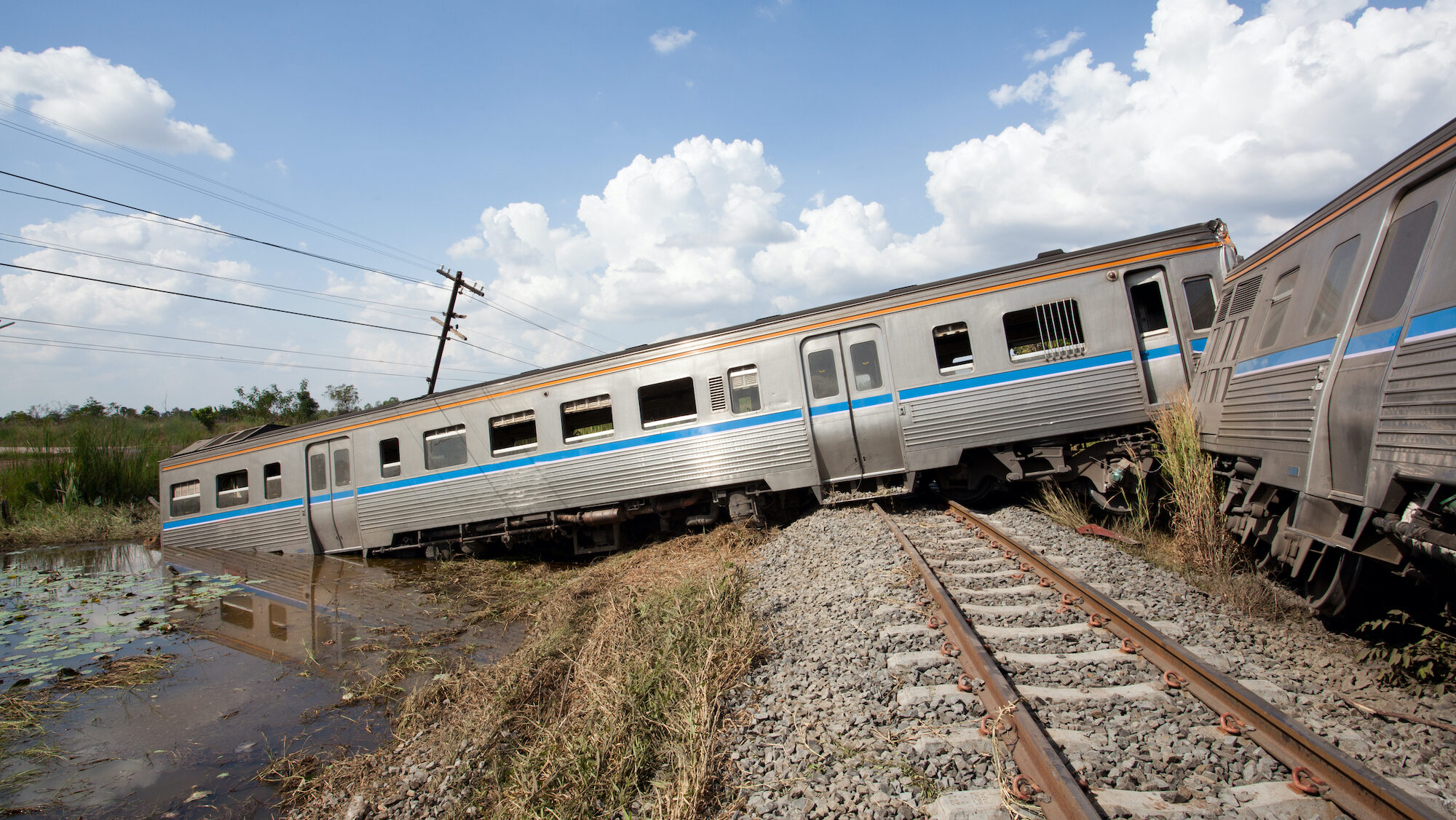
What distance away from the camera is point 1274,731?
2844 millimetres

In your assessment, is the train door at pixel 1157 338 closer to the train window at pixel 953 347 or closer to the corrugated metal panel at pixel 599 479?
the train window at pixel 953 347

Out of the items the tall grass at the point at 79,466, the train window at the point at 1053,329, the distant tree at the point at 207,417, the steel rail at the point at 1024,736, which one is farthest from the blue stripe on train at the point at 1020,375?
the distant tree at the point at 207,417

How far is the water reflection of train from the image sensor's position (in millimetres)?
7848

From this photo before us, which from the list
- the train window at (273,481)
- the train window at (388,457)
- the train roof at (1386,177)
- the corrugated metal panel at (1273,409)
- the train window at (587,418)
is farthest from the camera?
the train window at (273,481)

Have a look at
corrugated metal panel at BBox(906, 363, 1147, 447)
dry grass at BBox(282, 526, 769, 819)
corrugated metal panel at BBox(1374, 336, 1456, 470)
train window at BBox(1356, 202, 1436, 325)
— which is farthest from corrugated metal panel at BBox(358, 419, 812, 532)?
corrugated metal panel at BBox(1374, 336, 1456, 470)

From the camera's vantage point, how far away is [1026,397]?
8.05m

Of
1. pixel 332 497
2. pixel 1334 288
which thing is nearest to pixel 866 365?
pixel 1334 288

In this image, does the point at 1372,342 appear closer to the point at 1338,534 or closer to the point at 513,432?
the point at 1338,534

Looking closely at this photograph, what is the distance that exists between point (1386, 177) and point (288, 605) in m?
12.5

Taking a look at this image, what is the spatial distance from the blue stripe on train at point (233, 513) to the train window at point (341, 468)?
43.7 inches

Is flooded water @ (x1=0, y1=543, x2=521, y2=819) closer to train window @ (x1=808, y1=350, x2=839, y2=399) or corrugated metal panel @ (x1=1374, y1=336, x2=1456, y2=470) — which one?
train window @ (x1=808, y1=350, x2=839, y2=399)

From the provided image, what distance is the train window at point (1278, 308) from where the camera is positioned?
5.02 meters

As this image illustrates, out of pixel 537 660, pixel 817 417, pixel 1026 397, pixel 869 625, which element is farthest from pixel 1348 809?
pixel 817 417

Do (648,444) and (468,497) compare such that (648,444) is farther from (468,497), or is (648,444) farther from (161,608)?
(161,608)
